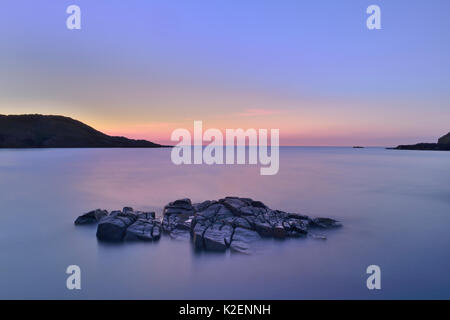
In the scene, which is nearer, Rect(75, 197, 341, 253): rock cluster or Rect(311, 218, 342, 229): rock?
Rect(75, 197, 341, 253): rock cluster

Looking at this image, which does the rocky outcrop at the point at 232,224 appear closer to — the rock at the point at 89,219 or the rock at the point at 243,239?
the rock at the point at 243,239

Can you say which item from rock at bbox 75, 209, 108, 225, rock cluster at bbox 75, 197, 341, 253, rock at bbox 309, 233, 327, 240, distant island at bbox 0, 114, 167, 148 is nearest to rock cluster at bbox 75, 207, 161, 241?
rock cluster at bbox 75, 197, 341, 253

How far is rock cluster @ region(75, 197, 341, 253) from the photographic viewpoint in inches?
400

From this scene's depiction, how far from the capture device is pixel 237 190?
2481 centimetres

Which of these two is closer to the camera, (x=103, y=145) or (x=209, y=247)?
(x=209, y=247)

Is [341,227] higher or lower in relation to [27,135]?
lower

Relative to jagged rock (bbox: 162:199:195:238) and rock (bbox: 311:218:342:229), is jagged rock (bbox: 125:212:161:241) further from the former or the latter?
rock (bbox: 311:218:342:229)

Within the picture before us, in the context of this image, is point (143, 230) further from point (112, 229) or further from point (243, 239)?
point (243, 239)

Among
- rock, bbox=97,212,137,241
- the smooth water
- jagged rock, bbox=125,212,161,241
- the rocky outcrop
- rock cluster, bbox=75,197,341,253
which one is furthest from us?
rock, bbox=97,212,137,241

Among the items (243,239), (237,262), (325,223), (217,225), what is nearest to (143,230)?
(217,225)

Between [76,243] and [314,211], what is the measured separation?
12.4 m

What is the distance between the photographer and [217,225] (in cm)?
1107
